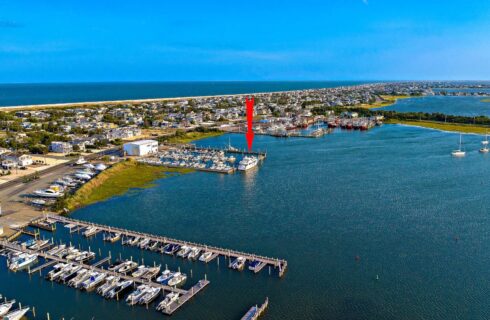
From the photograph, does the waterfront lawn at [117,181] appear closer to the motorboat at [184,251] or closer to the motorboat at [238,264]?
the motorboat at [184,251]

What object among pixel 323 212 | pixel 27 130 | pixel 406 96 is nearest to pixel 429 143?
pixel 323 212

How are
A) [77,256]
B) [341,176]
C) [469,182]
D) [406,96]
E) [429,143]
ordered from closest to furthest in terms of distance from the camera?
[77,256], [469,182], [341,176], [429,143], [406,96]

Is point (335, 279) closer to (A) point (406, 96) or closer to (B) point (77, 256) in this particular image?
(B) point (77, 256)

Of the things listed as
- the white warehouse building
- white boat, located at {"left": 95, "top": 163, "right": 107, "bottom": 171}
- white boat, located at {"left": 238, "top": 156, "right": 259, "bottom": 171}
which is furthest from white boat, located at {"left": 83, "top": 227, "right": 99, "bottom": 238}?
the white warehouse building

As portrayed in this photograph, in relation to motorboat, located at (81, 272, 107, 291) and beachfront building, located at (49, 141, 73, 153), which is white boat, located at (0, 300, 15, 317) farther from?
beachfront building, located at (49, 141, 73, 153)

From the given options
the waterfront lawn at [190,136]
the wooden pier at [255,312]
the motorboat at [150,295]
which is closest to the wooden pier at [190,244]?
the wooden pier at [255,312]

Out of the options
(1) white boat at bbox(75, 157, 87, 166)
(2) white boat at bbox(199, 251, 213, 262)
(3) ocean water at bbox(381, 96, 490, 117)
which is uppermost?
(3) ocean water at bbox(381, 96, 490, 117)
